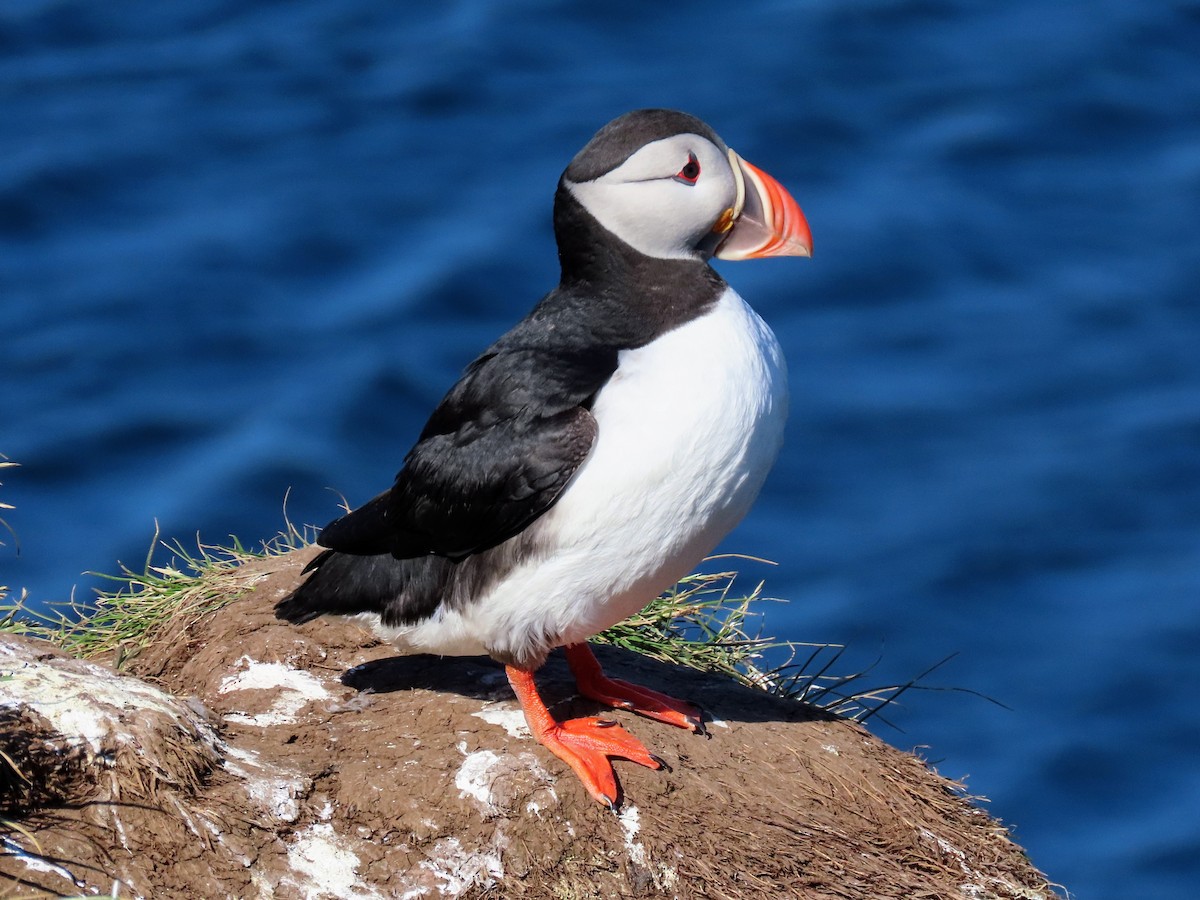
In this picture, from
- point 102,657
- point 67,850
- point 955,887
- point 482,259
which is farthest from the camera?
point 482,259

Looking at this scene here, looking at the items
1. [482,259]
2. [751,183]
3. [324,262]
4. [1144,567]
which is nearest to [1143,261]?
[1144,567]

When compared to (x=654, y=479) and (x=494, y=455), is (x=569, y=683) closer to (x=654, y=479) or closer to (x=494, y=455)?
(x=494, y=455)

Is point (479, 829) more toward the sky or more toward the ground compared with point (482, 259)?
more toward the sky

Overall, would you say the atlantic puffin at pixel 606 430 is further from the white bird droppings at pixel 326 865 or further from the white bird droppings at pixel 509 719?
the white bird droppings at pixel 326 865

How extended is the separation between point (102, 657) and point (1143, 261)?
1320 cm

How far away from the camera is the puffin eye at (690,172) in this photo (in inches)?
191

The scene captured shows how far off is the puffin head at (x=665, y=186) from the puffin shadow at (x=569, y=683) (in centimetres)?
157

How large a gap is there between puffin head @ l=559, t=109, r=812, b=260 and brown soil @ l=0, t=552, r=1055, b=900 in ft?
5.26

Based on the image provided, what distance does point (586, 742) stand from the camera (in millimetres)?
5047

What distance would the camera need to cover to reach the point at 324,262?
52.2 ft

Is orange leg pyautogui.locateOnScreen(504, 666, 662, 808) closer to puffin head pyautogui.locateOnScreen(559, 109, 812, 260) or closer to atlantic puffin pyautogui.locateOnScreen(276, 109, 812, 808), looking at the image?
atlantic puffin pyautogui.locateOnScreen(276, 109, 812, 808)

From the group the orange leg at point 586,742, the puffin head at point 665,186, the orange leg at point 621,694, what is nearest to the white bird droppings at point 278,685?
the orange leg at point 586,742

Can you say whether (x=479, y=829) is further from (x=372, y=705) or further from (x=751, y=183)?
(x=751, y=183)

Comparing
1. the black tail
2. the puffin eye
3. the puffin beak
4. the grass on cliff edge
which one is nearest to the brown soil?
the grass on cliff edge
